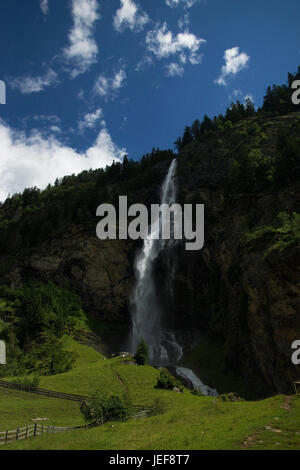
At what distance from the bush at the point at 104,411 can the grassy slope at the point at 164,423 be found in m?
1.57

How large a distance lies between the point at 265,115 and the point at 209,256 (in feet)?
189

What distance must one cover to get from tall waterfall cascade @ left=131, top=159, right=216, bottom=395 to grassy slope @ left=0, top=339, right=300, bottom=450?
63.2 ft

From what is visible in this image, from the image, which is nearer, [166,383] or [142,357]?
[166,383]

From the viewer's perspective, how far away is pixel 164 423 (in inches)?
770

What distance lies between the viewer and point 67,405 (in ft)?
97.9

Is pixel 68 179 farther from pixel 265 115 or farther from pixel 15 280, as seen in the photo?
pixel 265 115

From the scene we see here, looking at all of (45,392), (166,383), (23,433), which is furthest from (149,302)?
(23,433)

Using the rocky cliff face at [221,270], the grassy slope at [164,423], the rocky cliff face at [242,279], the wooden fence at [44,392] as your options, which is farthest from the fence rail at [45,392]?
the rocky cliff face at [221,270]

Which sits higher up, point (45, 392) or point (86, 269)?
point (86, 269)

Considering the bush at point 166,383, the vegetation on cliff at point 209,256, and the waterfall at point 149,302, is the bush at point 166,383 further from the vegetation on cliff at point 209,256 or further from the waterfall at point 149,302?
the waterfall at point 149,302

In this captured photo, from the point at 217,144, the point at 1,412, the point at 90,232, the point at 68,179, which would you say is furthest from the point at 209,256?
the point at 68,179

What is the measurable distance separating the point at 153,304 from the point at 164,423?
1873 inches

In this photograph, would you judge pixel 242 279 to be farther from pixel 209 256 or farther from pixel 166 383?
pixel 166 383

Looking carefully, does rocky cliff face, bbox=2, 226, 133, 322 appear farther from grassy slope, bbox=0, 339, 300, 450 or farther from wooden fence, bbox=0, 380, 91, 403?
wooden fence, bbox=0, 380, 91, 403
